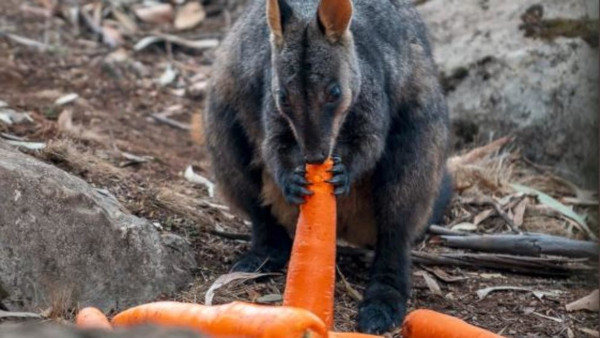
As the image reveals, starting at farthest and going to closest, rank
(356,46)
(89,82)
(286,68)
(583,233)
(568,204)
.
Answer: (89,82) → (568,204) → (583,233) → (356,46) → (286,68)

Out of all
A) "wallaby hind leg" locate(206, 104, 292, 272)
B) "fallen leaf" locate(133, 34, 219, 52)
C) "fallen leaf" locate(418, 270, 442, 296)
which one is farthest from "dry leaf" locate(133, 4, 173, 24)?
"fallen leaf" locate(418, 270, 442, 296)

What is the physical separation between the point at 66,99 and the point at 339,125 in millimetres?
4427

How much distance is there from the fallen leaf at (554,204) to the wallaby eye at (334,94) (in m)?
2.80

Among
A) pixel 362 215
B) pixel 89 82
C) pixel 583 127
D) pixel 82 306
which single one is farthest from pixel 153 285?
pixel 89 82

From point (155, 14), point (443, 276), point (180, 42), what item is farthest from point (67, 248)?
point (155, 14)

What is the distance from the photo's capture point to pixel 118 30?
11.3 meters

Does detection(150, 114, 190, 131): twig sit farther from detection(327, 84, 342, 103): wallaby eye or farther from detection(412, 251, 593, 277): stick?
detection(327, 84, 342, 103): wallaby eye

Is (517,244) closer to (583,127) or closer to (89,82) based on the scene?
(583,127)

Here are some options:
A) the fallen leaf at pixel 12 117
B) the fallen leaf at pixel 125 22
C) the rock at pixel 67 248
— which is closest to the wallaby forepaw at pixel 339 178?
the rock at pixel 67 248

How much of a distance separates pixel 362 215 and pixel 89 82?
432 cm

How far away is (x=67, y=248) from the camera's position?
5.48 metres

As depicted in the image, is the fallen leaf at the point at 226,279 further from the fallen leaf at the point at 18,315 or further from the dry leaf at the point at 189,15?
the dry leaf at the point at 189,15

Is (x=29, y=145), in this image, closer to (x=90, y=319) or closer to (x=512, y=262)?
(x=90, y=319)

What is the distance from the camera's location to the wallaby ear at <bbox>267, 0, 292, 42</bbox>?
530 cm
